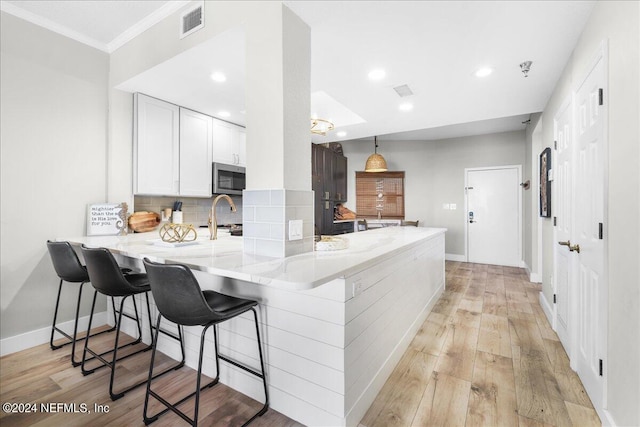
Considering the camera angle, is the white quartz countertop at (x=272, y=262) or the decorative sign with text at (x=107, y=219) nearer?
the white quartz countertop at (x=272, y=262)

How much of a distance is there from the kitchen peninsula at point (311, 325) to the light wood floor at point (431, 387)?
14 cm

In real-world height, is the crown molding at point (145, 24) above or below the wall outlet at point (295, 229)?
above

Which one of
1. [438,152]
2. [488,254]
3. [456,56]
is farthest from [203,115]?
[488,254]

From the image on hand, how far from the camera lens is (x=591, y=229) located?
5.79 ft

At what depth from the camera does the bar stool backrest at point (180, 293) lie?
4.32 feet

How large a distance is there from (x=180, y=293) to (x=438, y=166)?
615 centimetres

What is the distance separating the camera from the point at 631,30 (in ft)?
4.18

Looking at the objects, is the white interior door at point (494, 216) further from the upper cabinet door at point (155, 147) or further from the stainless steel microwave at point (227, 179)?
the upper cabinet door at point (155, 147)

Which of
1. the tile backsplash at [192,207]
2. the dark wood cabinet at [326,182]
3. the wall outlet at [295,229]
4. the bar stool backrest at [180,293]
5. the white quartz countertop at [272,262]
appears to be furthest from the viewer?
the dark wood cabinet at [326,182]

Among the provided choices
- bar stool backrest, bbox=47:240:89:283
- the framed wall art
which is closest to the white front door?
the framed wall art

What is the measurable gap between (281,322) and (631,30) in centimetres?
214

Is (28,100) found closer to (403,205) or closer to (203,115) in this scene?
(203,115)

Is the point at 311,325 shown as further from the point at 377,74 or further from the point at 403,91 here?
the point at 403,91

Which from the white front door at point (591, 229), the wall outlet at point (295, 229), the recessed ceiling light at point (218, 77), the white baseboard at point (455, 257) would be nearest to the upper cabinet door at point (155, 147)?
the recessed ceiling light at point (218, 77)
